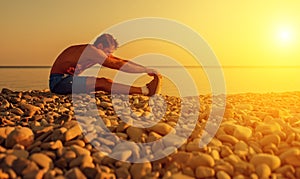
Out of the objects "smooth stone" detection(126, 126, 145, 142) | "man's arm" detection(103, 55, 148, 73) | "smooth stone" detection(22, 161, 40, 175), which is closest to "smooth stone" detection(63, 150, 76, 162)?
"smooth stone" detection(22, 161, 40, 175)

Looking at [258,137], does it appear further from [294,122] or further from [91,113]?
[91,113]

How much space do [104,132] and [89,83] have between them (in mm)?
3958

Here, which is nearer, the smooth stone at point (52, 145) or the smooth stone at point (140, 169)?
the smooth stone at point (140, 169)

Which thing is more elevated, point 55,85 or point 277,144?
point 277,144

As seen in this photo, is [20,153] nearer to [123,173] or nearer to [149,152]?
[123,173]

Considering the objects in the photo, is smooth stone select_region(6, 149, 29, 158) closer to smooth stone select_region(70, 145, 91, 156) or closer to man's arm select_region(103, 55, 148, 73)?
smooth stone select_region(70, 145, 91, 156)

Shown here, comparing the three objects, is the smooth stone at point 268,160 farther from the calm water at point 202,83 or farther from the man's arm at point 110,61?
the calm water at point 202,83

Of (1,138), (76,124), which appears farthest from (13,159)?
(76,124)

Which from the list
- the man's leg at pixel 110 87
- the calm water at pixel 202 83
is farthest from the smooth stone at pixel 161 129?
the calm water at pixel 202 83

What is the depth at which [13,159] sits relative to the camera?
2930 mm

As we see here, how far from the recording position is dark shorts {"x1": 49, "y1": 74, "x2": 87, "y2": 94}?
304 inches

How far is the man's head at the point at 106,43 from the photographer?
761 centimetres

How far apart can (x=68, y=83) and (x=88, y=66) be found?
1.73 feet

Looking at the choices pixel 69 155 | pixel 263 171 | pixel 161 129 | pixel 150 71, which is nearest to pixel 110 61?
pixel 150 71
